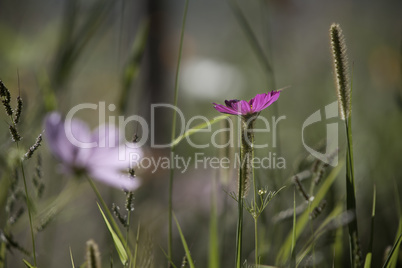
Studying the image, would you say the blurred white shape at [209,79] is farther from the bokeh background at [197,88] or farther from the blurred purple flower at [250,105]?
the blurred purple flower at [250,105]

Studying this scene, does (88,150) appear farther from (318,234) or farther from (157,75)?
(157,75)

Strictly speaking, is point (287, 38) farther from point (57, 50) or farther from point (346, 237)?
point (57, 50)

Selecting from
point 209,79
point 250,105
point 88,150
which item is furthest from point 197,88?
point 250,105

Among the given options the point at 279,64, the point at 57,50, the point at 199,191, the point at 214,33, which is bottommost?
the point at 199,191

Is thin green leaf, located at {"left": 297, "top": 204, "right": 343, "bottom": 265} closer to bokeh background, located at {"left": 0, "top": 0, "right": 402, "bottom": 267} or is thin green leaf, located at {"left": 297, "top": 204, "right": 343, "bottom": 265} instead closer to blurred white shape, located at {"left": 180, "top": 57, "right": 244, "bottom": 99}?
bokeh background, located at {"left": 0, "top": 0, "right": 402, "bottom": 267}

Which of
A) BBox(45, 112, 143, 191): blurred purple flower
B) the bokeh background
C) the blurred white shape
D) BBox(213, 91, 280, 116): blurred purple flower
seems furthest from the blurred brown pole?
BBox(213, 91, 280, 116): blurred purple flower

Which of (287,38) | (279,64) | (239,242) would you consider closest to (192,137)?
(287,38)
